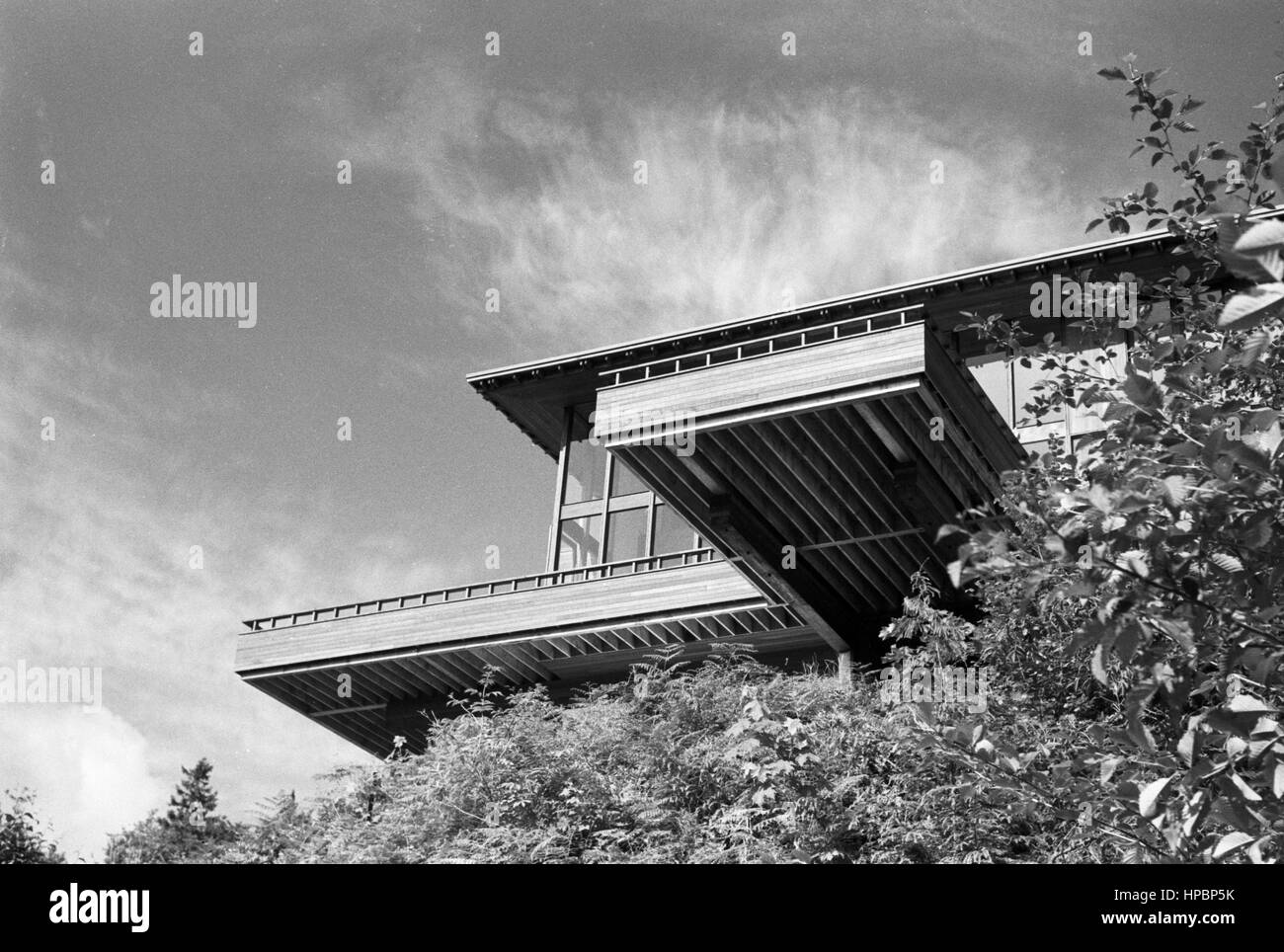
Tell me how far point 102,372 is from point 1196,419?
2051 centimetres

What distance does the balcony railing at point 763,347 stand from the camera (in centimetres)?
982

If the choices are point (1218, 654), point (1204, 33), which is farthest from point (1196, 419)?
point (1204, 33)

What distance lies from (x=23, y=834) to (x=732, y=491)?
1028 centimetres

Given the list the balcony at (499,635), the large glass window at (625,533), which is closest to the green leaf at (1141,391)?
the balcony at (499,635)

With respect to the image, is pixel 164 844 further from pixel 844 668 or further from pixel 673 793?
pixel 844 668

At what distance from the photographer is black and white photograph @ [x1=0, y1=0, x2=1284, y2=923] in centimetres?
961

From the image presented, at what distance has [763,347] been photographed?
10.3 metres

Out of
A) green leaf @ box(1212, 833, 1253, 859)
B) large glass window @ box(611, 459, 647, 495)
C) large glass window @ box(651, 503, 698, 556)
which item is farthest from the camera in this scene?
large glass window @ box(611, 459, 647, 495)

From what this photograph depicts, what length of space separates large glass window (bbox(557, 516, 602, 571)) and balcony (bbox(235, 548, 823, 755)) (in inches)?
30.4

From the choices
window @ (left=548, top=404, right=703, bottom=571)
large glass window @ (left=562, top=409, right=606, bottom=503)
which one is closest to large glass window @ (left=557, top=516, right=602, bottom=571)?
window @ (left=548, top=404, right=703, bottom=571)

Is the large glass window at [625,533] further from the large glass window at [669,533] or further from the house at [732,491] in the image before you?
the large glass window at [669,533]

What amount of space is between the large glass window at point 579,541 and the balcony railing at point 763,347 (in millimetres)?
6126

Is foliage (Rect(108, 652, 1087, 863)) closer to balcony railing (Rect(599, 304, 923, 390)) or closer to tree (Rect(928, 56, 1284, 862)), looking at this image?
balcony railing (Rect(599, 304, 923, 390))

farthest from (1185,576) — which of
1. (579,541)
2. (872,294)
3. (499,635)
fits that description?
(579,541)
